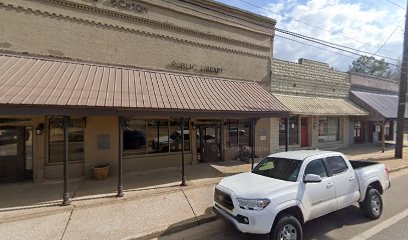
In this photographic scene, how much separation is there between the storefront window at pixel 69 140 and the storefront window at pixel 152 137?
181 cm

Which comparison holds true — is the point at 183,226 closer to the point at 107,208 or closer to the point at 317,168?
the point at 107,208

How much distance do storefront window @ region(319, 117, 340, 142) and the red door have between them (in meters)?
1.46

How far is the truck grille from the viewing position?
5254 mm

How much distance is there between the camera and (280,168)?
602cm

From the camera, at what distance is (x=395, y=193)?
8.62 metres

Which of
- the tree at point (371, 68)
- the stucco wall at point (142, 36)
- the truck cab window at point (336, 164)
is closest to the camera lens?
the truck cab window at point (336, 164)

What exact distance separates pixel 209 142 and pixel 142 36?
6.18m

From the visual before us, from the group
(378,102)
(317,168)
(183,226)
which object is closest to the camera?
(317,168)

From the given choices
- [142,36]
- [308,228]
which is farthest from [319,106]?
[308,228]

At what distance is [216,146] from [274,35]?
7.80 meters

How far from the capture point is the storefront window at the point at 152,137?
11680 millimetres

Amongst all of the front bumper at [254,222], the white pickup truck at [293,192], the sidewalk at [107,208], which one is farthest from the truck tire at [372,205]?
the sidewalk at [107,208]

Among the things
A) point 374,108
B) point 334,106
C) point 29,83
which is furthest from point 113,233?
point 374,108

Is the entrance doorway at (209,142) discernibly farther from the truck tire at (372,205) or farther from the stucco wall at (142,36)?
the truck tire at (372,205)
